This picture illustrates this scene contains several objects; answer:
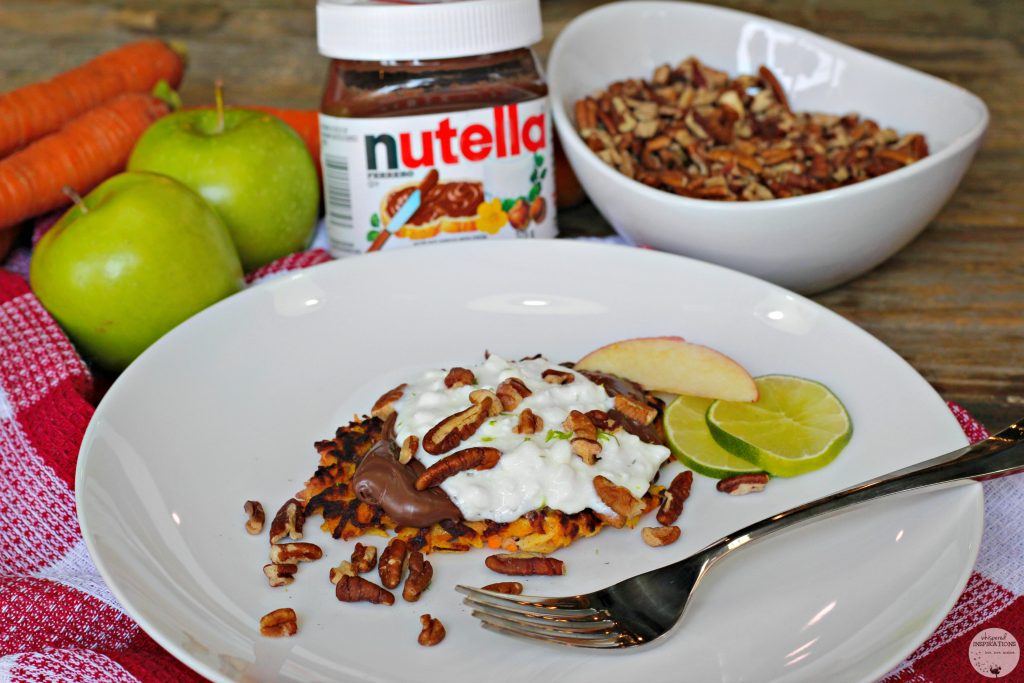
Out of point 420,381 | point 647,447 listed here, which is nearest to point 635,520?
point 647,447

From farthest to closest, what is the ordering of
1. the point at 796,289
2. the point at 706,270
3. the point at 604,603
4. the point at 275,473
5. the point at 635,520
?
the point at 796,289, the point at 706,270, the point at 275,473, the point at 635,520, the point at 604,603

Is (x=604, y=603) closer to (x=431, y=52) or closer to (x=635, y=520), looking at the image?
(x=635, y=520)

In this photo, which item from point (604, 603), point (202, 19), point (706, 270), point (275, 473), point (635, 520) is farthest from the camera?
point (202, 19)

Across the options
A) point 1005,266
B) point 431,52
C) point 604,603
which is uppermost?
point 431,52

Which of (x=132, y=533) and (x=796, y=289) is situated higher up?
(x=132, y=533)
